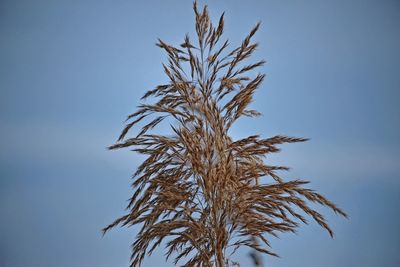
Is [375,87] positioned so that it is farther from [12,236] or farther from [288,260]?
[12,236]

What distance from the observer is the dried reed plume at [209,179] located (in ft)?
9.24

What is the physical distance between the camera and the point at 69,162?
533 centimetres

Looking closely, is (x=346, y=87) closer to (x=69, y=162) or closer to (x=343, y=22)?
(x=343, y=22)

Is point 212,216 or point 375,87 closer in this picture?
point 212,216

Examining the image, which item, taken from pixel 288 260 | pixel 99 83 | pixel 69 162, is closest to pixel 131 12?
pixel 99 83

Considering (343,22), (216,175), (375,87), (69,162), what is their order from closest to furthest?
(216,175), (69,162), (343,22), (375,87)

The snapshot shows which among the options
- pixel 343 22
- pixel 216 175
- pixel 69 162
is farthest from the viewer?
pixel 343 22

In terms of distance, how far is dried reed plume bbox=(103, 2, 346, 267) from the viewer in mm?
2816

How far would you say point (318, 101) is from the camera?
6074 mm

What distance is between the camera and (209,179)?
112 inches

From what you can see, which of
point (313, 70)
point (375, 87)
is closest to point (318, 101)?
point (313, 70)

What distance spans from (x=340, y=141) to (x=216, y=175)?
3250 mm

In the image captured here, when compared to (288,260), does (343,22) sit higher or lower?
higher

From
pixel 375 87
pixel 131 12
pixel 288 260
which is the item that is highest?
pixel 131 12
